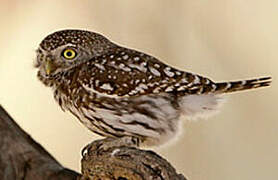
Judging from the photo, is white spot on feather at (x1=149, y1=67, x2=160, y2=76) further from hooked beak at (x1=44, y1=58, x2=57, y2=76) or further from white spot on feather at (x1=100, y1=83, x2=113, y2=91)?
hooked beak at (x1=44, y1=58, x2=57, y2=76)

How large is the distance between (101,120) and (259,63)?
0.75 meters

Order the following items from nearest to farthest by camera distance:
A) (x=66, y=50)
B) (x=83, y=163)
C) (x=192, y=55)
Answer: (x=83, y=163) < (x=66, y=50) < (x=192, y=55)

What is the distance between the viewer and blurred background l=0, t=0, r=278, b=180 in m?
1.99

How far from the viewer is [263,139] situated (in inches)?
79.3

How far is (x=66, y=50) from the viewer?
1447mm

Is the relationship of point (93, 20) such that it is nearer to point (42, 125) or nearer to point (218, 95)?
point (42, 125)

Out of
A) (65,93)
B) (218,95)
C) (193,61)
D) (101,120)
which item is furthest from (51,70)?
(193,61)

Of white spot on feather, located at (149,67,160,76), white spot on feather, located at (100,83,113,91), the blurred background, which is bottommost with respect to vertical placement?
the blurred background

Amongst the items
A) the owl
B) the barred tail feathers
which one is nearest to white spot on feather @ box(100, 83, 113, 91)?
the owl

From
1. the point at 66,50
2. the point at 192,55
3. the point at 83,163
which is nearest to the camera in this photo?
the point at 83,163

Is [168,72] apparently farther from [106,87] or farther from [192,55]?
[192,55]

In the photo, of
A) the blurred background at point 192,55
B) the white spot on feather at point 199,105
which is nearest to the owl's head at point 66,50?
the white spot on feather at point 199,105

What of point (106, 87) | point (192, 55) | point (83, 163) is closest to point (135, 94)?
point (106, 87)

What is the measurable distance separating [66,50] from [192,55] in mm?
665
